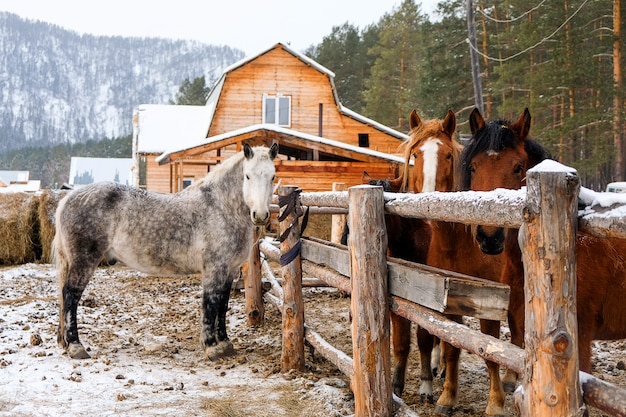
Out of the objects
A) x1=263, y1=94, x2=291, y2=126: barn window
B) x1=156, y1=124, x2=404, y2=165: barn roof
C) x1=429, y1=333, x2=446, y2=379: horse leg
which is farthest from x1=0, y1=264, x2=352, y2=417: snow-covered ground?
x1=263, y1=94, x2=291, y2=126: barn window

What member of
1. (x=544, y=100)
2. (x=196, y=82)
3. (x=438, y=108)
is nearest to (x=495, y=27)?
(x=438, y=108)

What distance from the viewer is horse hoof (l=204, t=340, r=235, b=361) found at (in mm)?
4914

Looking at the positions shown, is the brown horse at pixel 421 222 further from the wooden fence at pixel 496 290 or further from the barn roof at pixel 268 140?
the barn roof at pixel 268 140

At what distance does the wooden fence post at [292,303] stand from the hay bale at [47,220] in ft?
30.6

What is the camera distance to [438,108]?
78.4 feet

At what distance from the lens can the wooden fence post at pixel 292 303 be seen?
14.7ft

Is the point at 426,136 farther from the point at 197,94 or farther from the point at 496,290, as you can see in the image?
the point at 197,94

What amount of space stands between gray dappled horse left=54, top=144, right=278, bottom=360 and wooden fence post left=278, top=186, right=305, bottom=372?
718 millimetres

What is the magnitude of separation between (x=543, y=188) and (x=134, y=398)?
131 inches

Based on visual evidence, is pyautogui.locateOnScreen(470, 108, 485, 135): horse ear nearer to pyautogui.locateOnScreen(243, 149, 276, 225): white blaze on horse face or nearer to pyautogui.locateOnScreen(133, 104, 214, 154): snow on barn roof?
pyautogui.locateOnScreen(243, 149, 276, 225): white blaze on horse face

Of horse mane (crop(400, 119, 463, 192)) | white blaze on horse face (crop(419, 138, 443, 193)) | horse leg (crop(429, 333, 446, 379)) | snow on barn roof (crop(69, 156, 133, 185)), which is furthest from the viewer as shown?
snow on barn roof (crop(69, 156, 133, 185))


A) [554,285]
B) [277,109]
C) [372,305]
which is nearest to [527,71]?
[277,109]

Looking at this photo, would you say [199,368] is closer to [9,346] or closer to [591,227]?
[9,346]

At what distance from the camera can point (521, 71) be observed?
21.7 m
